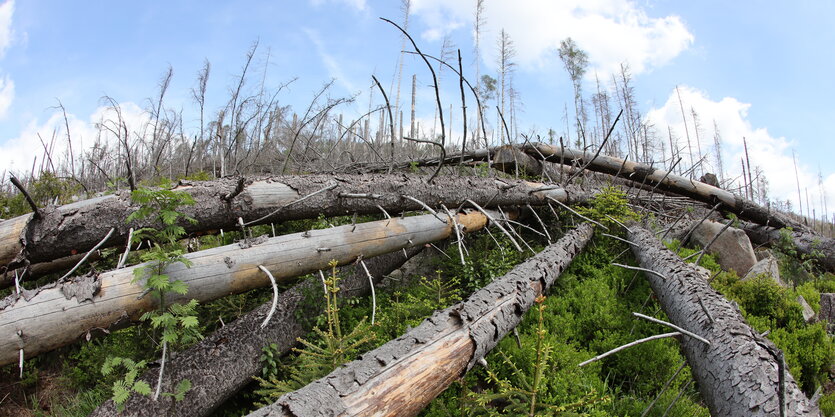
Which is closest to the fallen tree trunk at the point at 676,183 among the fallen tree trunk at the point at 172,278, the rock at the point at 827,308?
Answer: the rock at the point at 827,308

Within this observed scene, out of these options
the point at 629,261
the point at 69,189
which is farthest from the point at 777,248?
the point at 69,189

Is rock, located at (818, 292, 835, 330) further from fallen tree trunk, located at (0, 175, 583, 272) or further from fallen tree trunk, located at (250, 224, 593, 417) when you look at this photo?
fallen tree trunk, located at (0, 175, 583, 272)

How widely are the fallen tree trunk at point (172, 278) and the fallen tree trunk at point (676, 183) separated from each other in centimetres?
504

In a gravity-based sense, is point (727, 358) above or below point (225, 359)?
above

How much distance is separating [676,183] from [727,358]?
6.02 meters

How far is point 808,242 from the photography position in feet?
23.9

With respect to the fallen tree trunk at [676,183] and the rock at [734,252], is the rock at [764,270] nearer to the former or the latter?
the rock at [734,252]

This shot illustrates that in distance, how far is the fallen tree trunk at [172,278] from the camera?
2488 mm

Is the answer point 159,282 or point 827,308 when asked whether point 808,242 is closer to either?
point 827,308

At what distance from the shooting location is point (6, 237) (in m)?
3.17

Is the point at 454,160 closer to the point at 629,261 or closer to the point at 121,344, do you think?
the point at 629,261

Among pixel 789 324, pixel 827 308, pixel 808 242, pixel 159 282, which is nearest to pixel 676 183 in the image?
pixel 808 242

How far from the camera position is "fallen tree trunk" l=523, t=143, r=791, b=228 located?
7.61 metres

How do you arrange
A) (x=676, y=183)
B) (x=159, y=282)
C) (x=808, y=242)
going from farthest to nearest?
(x=676, y=183)
(x=808, y=242)
(x=159, y=282)
